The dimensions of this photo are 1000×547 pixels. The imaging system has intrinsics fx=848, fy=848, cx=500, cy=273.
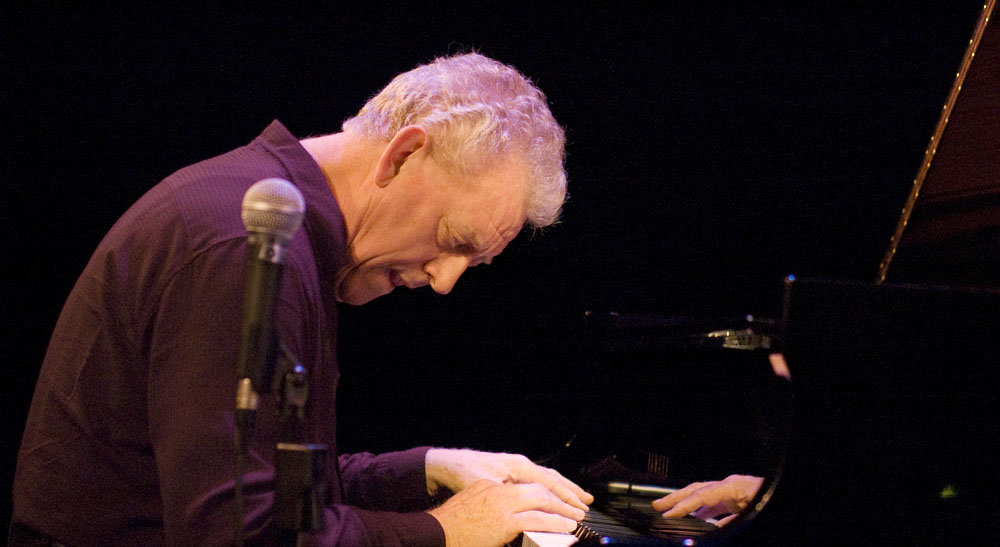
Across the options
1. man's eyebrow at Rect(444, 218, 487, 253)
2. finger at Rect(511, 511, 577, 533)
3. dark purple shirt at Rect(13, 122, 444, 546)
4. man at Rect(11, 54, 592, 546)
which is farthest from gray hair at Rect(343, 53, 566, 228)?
finger at Rect(511, 511, 577, 533)

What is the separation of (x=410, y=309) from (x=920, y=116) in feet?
7.96

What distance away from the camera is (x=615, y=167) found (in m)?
3.81

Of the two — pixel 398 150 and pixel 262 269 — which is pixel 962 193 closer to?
pixel 398 150

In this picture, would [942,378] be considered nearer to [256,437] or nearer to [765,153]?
[256,437]

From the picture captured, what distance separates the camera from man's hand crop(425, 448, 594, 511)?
215 cm

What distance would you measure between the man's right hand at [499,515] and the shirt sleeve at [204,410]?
497 mm

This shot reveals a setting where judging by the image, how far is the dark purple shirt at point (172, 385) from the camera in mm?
1426

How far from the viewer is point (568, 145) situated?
12.4 ft

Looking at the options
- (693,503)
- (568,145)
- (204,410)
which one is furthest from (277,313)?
(568,145)

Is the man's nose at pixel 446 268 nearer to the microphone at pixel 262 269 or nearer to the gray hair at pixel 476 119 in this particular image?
the gray hair at pixel 476 119

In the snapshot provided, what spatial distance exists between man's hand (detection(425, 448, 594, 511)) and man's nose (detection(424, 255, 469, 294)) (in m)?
0.49

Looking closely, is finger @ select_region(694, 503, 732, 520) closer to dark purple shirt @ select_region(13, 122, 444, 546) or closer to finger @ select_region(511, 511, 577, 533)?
finger @ select_region(511, 511, 577, 533)

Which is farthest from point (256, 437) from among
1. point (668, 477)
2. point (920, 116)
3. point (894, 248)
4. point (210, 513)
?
point (920, 116)

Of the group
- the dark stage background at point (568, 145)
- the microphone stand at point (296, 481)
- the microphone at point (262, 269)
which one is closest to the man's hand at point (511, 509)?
the microphone stand at point (296, 481)
